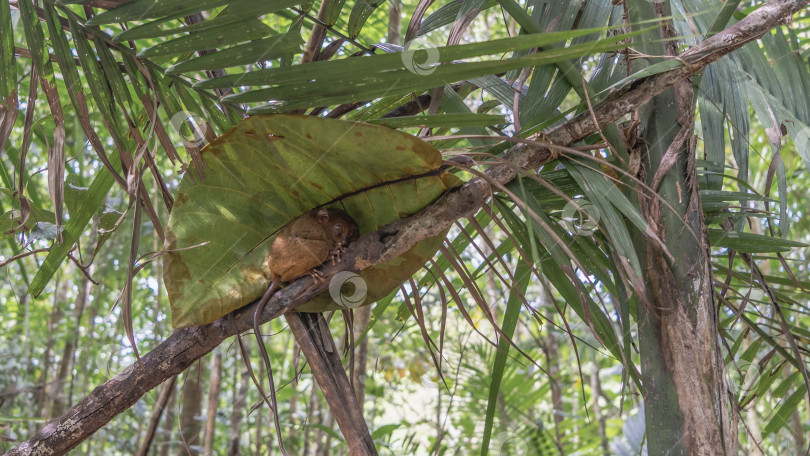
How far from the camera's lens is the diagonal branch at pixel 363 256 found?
58 cm

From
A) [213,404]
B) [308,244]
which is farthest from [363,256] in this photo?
[213,404]

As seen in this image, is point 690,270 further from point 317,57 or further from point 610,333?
point 317,57

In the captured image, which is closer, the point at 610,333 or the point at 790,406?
the point at 610,333

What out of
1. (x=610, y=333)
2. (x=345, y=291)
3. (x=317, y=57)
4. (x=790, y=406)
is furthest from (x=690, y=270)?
(x=790, y=406)

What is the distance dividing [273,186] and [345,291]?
133 mm

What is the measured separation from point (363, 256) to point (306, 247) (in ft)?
0.20

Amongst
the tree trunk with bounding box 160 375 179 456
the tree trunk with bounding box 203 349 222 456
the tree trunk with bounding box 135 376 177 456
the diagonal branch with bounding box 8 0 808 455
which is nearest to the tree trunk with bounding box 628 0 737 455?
the diagonal branch with bounding box 8 0 808 455

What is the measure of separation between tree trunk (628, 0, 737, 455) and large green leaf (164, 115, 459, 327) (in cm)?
23

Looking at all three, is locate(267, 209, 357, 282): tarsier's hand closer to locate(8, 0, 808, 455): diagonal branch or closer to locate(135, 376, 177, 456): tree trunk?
locate(8, 0, 808, 455): diagonal branch

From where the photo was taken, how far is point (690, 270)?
2.09ft

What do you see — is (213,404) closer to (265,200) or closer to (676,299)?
(265,200)

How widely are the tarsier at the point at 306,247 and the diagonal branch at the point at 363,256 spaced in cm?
1

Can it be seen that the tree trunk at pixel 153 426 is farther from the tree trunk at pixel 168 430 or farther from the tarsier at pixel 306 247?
the tree trunk at pixel 168 430

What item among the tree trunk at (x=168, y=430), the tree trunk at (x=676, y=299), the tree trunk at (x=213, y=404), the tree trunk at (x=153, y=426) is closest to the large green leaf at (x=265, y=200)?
the tree trunk at (x=676, y=299)
